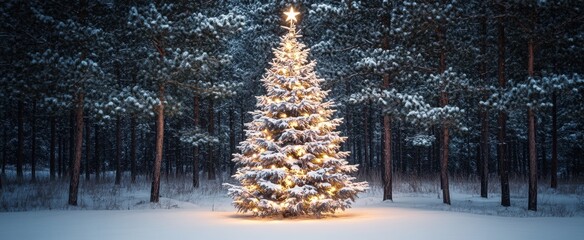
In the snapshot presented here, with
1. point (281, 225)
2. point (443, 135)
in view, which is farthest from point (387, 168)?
point (281, 225)

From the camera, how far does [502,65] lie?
1839 centimetres

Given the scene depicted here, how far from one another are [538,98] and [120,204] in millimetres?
14940

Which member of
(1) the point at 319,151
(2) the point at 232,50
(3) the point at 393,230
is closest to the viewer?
(3) the point at 393,230

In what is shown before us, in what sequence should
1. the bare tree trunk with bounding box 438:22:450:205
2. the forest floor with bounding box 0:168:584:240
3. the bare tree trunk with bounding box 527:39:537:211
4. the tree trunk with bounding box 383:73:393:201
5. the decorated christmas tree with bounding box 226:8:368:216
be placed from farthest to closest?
the tree trunk with bounding box 383:73:393:201 < the bare tree trunk with bounding box 438:22:450:205 < the bare tree trunk with bounding box 527:39:537:211 < the decorated christmas tree with bounding box 226:8:368:216 < the forest floor with bounding box 0:168:584:240

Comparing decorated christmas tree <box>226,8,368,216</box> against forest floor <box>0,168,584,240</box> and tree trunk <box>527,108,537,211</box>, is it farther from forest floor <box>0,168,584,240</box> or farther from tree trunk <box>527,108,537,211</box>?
tree trunk <box>527,108,537,211</box>

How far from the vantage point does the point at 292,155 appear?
13188 millimetres

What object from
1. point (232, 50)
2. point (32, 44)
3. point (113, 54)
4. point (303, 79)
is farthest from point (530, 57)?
point (232, 50)

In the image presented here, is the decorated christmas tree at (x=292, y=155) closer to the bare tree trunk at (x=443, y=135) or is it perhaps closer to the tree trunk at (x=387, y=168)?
the bare tree trunk at (x=443, y=135)

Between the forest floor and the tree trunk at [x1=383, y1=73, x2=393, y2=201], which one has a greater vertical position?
the tree trunk at [x1=383, y1=73, x2=393, y2=201]

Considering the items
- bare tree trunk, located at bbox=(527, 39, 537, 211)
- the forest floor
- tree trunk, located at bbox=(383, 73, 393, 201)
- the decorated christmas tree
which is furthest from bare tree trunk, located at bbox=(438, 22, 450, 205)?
the decorated christmas tree

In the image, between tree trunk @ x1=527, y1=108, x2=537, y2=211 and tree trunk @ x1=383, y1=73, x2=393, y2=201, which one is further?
tree trunk @ x1=383, y1=73, x2=393, y2=201

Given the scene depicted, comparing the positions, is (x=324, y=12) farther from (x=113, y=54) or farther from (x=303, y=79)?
(x=113, y=54)

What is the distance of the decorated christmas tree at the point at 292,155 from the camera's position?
1252 centimetres

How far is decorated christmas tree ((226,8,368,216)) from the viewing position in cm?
1252
